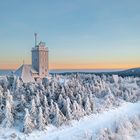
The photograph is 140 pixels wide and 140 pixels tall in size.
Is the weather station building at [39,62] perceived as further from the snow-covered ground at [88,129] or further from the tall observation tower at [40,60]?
the snow-covered ground at [88,129]

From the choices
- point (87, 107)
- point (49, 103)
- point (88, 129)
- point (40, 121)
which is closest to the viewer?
point (40, 121)

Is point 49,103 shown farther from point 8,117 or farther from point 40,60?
point 40,60

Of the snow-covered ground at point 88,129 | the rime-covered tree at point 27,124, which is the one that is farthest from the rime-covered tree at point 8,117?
the rime-covered tree at point 27,124

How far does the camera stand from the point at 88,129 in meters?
62.2

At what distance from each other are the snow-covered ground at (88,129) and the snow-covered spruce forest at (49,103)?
99 cm

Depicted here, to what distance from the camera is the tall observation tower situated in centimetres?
10438

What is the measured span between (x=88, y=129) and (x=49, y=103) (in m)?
11.7

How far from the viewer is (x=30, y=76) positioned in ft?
309

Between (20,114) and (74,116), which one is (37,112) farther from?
(74,116)

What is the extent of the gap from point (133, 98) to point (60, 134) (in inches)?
1540

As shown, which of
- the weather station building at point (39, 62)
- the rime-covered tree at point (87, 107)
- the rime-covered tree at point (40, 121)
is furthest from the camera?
the weather station building at point (39, 62)

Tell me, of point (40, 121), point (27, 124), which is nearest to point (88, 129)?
point (40, 121)

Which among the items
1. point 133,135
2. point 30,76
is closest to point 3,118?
point 133,135

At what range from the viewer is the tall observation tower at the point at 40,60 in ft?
342
